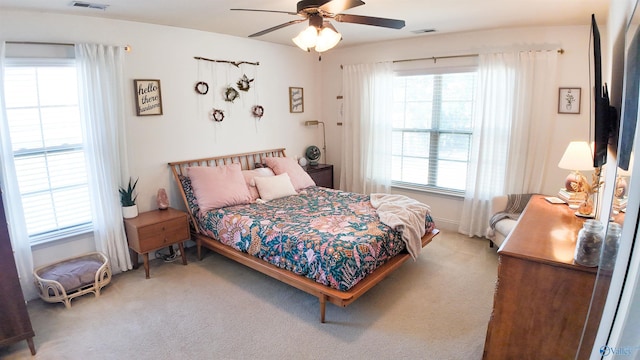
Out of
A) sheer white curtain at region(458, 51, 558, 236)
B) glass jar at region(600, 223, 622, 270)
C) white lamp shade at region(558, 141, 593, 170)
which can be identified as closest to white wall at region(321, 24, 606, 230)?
sheer white curtain at region(458, 51, 558, 236)

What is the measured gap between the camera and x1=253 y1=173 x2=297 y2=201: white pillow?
4.09 meters

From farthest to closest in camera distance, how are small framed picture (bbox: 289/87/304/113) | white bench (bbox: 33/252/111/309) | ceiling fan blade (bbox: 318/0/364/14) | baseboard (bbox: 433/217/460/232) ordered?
small framed picture (bbox: 289/87/304/113), baseboard (bbox: 433/217/460/232), white bench (bbox: 33/252/111/309), ceiling fan blade (bbox: 318/0/364/14)

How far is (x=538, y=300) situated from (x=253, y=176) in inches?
125

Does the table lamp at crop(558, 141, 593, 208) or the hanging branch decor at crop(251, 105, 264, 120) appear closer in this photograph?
the table lamp at crop(558, 141, 593, 208)

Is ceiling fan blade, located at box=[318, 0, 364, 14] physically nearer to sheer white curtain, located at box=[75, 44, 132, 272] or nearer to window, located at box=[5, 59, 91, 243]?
sheer white curtain, located at box=[75, 44, 132, 272]

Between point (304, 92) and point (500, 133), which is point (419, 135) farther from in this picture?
point (304, 92)

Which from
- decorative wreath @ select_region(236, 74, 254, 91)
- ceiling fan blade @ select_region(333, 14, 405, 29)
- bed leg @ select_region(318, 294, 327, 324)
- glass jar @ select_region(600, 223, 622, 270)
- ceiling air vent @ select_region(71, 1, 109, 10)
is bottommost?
bed leg @ select_region(318, 294, 327, 324)

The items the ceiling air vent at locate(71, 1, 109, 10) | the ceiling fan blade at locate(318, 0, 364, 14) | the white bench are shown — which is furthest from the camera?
the white bench

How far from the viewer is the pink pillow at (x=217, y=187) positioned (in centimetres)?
376

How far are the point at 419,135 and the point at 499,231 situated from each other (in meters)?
1.68

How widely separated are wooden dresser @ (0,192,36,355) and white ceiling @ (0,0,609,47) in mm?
1815

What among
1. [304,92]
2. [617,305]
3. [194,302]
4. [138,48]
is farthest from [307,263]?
[304,92]

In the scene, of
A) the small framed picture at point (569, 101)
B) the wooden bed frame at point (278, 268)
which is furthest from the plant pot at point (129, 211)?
the small framed picture at point (569, 101)

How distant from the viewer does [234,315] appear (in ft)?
9.36
